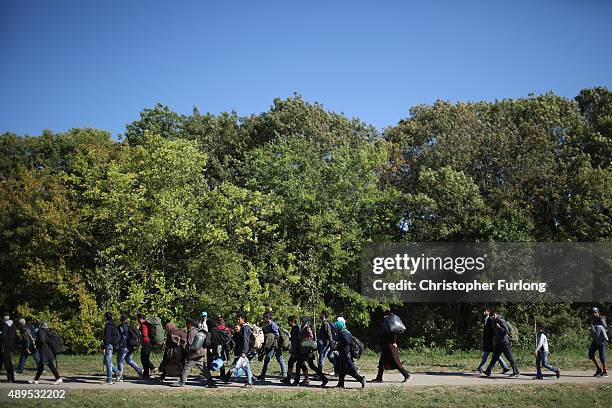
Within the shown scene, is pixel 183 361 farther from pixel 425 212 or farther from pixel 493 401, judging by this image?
pixel 425 212

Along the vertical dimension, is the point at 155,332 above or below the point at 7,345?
above

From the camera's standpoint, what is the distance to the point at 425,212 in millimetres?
40219

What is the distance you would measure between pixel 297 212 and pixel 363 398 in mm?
21234

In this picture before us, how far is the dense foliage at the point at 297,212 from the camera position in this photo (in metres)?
32.3

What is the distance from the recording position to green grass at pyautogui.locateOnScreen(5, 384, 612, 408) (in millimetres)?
15789

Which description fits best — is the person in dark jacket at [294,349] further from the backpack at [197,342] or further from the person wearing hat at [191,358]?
the backpack at [197,342]

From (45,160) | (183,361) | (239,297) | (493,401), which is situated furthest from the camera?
(45,160)

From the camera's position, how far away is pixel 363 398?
1638 centimetres

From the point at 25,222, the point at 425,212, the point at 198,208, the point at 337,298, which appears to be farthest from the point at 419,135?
the point at 25,222

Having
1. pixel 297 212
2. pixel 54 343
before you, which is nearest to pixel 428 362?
pixel 54 343

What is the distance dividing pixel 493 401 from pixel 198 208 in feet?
67.2

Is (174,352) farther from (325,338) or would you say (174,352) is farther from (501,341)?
(501,341)

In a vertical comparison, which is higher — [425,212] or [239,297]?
[425,212]

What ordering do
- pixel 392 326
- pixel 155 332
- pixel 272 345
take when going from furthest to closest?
pixel 155 332 → pixel 272 345 → pixel 392 326
